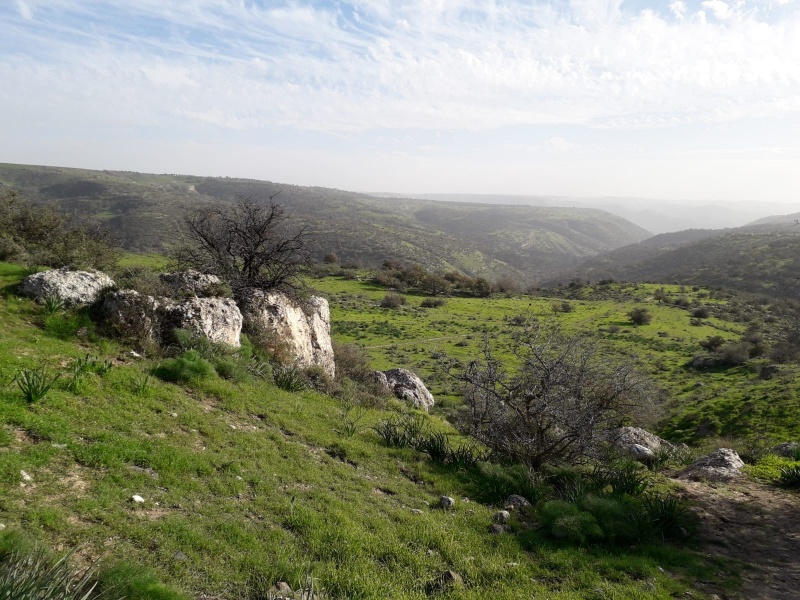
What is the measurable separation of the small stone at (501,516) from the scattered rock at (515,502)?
20.2 inches

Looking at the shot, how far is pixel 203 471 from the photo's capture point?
251 inches

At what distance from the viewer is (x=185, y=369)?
9.42 m

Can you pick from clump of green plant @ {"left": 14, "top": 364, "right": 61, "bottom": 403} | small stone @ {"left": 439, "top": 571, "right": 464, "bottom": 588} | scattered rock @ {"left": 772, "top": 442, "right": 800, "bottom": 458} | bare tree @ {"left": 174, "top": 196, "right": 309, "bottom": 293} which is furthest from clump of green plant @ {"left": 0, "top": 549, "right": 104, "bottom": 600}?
scattered rock @ {"left": 772, "top": 442, "right": 800, "bottom": 458}

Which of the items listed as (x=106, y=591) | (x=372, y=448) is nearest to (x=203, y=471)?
(x=106, y=591)

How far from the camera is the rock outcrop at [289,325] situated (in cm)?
1415

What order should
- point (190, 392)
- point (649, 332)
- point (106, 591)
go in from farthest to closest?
1. point (649, 332)
2. point (190, 392)
3. point (106, 591)

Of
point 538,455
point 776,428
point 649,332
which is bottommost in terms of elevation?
point 649,332

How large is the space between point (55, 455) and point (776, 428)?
21952mm

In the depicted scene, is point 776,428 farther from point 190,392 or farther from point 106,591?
point 106,591

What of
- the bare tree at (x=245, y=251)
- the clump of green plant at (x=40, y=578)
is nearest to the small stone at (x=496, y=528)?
the clump of green plant at (x=40, y=578)

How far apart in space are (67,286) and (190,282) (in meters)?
3.23

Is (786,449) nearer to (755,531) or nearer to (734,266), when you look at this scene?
(755,531)

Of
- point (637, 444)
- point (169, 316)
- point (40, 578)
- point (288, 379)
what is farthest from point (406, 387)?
point (40, 578)

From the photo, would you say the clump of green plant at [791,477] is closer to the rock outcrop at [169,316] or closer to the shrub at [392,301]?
the rock outcrop at [169,316]
